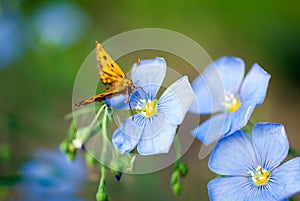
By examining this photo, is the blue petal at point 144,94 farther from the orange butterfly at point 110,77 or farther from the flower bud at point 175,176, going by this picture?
the flower bud at point 175,176

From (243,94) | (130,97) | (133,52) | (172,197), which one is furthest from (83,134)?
(133,52)

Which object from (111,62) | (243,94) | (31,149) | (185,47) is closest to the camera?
(111,62)

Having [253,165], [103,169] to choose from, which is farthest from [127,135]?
[253,165]

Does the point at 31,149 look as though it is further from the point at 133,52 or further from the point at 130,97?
the point at 130,97

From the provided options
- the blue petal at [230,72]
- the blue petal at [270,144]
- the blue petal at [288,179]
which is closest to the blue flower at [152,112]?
the blue petal at [270,144]

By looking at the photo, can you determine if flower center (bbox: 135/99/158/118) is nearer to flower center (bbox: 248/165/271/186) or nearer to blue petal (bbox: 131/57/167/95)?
blue petal (bbox: 131/57/167/95)
